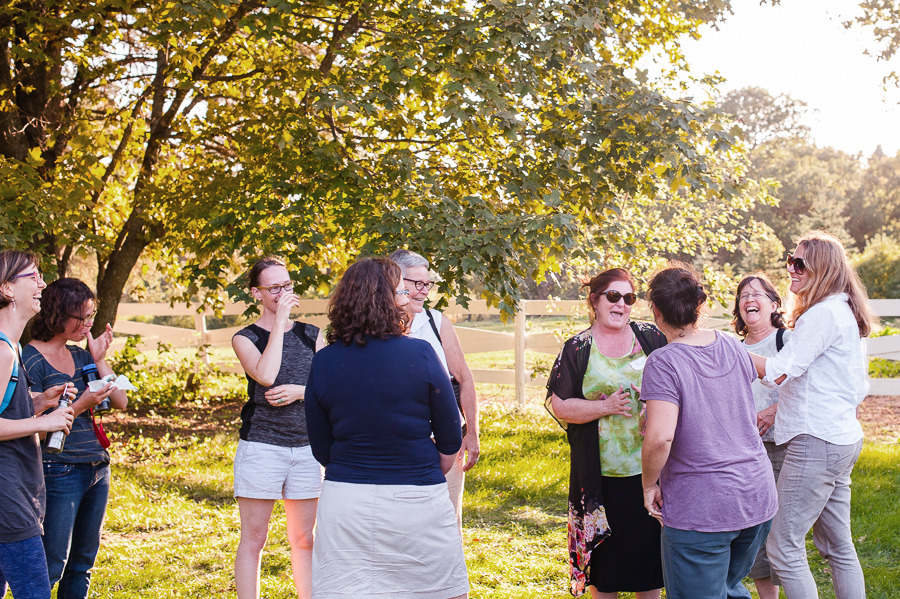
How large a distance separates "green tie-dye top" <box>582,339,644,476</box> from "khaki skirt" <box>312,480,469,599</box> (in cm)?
103

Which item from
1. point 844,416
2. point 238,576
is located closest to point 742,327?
point 844,416

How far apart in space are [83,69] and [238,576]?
548 centimetres

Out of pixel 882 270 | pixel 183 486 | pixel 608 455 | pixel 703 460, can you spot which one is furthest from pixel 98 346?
pixel 882 270

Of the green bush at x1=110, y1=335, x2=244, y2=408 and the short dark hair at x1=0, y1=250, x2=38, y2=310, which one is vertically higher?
the short dark hair at x1=0, y1=250, x2=38, y2=310

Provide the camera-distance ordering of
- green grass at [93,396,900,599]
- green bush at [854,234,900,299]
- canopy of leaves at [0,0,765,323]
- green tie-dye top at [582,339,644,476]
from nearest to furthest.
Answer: green tie-dye top at [582,339,644,476] < green grass at [93,396,900,599] < canopy of leaves at [0,0,765,323] < green bush at [854,234,900,299]

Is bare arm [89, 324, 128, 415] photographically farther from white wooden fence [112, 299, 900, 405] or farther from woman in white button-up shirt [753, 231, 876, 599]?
white wooden fence [112, 299, 900, 405]

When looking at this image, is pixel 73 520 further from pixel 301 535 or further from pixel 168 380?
pixel 168 380

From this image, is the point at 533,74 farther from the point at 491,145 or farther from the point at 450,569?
the point at 450,569

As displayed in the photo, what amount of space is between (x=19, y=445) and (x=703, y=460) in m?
2.51

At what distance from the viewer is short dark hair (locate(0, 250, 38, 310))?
275cm

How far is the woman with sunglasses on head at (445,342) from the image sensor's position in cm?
342

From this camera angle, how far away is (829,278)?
3.12m

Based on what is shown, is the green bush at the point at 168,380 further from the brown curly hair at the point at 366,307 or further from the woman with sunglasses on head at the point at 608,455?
the brown curly hair at the point at 366,307

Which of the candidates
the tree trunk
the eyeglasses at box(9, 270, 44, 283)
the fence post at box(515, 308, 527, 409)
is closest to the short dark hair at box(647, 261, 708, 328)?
the eyeglasses at box(9, 270, 44, 283)
